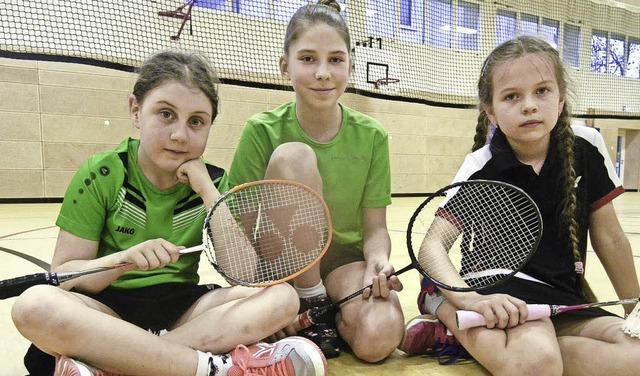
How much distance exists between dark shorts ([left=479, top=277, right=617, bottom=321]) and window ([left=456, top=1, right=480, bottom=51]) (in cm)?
737

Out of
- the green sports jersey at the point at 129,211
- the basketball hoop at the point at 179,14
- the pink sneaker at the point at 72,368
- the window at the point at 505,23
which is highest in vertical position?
the window at the point at 505,23

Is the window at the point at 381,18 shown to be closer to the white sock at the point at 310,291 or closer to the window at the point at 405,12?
the window at the point at 405,12

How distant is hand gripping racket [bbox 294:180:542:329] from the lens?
4.72ft

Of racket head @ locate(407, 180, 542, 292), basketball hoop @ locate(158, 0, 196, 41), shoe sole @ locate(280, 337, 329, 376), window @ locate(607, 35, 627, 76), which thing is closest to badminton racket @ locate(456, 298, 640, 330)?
racket head @ locate(407, 180, 542, 292)

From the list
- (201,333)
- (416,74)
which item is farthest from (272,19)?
(201,333)

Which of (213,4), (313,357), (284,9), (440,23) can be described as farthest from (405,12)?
(313,357)

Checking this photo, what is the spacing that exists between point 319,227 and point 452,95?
7.34m

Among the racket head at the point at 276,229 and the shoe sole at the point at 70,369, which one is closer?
the shoe sole at the point at 70,369

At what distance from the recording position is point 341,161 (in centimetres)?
176

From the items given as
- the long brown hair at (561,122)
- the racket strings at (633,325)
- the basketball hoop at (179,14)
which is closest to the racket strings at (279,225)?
the long brown hair at (561,122)

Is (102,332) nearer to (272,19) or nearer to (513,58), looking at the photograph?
(513,58)

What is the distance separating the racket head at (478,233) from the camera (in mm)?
1437

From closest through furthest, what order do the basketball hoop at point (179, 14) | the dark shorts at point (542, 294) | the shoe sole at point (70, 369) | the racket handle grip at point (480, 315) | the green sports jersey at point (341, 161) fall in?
the shoe sole at point (70, 369)
the racket handle grip at point (480, 315)
the dark shorts at point (542, 294)
the green sports jersey at point (341, 161)
the basketball hoop at point (179, 14)

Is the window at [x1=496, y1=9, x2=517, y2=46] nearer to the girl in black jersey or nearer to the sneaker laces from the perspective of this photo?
the girl in black jersey
